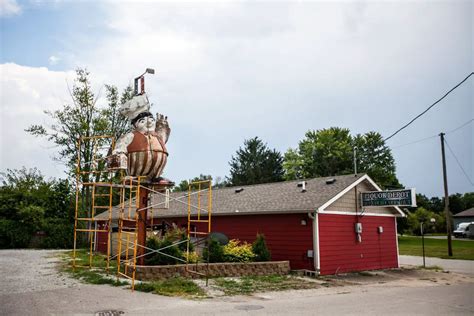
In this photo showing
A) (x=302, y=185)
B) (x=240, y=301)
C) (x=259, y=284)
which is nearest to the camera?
(x=240, y=301)

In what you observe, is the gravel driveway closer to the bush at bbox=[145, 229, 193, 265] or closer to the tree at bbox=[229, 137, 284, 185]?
the bush at bbox=[145, 229, 193, 265]

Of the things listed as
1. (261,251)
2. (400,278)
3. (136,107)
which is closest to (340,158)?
→ (400,278)

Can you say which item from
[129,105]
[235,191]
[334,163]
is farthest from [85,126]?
[334,163]

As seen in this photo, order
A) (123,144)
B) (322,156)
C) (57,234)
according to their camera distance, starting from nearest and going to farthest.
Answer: (123,144), (57,234), (322,156)

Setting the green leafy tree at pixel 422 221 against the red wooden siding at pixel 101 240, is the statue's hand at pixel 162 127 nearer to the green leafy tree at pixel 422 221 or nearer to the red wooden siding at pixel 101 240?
the red wooden siding at pixel 101 240

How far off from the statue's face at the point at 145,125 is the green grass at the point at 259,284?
5.81 metres

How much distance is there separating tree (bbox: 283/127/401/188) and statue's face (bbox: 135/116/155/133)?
39.4 metres

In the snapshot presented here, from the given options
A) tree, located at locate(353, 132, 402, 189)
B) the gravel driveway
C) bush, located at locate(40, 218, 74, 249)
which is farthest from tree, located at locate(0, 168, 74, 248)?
tree, located at locate(353, 132, 402, 189)

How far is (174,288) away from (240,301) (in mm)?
2310

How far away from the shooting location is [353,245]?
1822cm

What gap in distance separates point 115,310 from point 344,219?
11.6 metres

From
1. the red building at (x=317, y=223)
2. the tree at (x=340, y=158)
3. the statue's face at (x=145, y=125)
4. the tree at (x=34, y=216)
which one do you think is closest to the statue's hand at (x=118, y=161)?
the statue's face at (x=145, y=125)

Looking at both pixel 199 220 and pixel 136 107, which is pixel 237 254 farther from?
pixel 136 107

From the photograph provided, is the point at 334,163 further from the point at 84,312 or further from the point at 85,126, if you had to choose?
the point at 84,312
